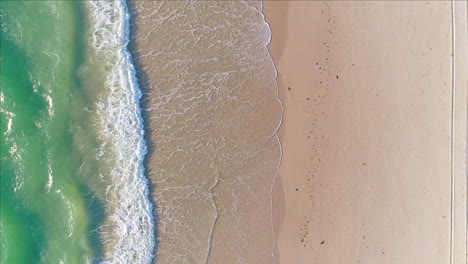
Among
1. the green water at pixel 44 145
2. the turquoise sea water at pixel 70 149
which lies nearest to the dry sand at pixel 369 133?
the turquoise sea water at pixel 70 149

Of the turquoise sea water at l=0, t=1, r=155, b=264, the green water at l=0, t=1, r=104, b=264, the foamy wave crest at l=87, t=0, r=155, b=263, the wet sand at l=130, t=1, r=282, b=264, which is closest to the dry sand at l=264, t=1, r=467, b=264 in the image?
the wet sand at l=130, t=1, r=282, b=264

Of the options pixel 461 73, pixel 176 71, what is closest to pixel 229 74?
pixel 176 71

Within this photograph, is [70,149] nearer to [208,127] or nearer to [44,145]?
[44,145]

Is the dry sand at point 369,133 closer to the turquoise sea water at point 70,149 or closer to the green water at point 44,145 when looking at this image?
the turquoise sea water at point 70,149

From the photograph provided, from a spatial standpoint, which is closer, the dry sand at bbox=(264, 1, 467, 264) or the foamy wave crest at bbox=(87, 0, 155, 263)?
the foamy wave crest at bbox=(87, 0, 155, 263)

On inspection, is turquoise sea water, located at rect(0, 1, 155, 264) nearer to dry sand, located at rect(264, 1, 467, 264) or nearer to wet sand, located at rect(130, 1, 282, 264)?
wet sand, located at rect(130, 1, 282, 264)
